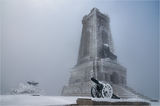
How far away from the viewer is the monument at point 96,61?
32.0 feet

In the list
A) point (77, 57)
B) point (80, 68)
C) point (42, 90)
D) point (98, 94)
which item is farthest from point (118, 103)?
point (77, 57)

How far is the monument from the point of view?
32.0 feet

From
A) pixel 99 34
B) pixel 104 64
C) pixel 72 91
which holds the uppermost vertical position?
pixel 99 34

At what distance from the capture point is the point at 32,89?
332 inches

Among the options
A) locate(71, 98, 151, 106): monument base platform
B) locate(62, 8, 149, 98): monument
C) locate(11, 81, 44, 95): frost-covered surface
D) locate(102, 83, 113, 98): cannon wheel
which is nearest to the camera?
locate(71, 98, 151, 106): monument base platform

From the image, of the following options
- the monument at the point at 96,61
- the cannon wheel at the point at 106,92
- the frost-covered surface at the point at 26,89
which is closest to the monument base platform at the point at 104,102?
the cannon wheel at the point at 106,92

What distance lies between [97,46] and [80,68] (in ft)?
5.03

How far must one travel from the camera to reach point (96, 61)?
9.95 metres

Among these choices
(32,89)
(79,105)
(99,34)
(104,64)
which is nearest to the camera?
(79,105)

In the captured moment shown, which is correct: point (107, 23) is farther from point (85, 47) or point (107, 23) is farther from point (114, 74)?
point (114, 74)

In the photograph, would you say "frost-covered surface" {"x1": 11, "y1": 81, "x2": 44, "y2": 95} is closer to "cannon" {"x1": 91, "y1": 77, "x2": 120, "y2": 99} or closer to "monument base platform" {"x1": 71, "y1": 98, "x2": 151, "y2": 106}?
"cannon" {"x1": 91, "y1": 77, "x2": 120, "y2": 99}

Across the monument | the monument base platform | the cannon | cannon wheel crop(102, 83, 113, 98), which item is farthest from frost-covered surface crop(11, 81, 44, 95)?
the monument base platform

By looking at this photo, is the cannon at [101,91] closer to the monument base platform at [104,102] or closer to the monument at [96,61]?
the monument base platform at [104,102]

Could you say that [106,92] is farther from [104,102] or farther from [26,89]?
[26,89]
